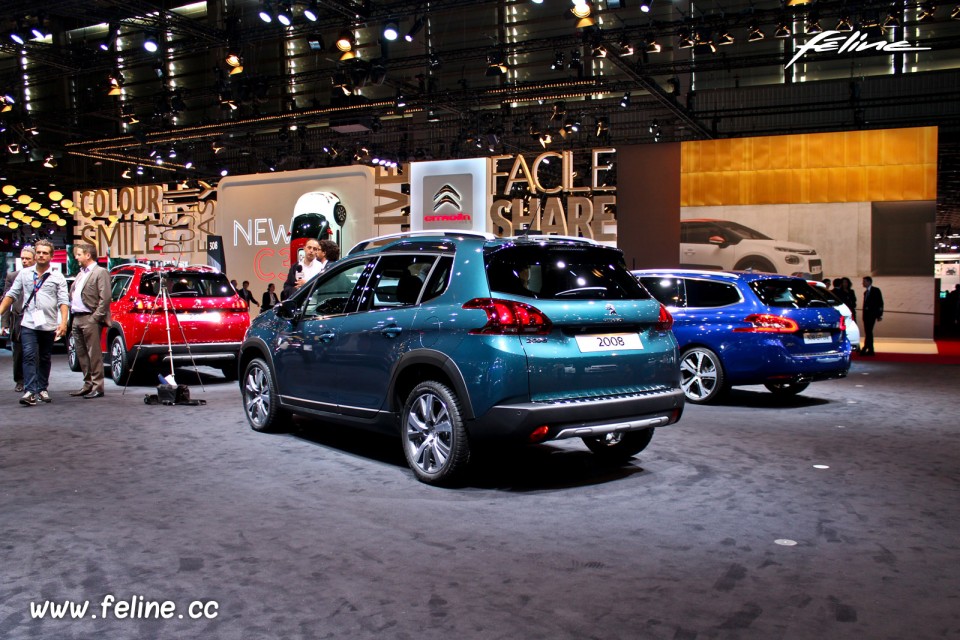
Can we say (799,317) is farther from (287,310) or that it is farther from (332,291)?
(287,310)

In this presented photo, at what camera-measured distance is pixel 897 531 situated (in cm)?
434

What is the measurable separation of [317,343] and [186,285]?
16.8ft

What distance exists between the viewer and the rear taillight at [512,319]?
4.79 m

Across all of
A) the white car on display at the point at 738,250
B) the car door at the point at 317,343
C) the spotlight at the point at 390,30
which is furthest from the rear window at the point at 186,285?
the white car on display at the point at 738,250

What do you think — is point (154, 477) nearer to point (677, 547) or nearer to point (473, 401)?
point (473, 401)

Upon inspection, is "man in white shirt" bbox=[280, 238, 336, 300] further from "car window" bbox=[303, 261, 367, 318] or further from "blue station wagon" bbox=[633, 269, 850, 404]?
"blue station wagon" bbox=[633, 269, 850, 404]

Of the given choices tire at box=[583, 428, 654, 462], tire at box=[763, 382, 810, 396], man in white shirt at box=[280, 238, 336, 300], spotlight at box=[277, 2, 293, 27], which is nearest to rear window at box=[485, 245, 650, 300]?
tire at box=[583, 428, 654, 462]

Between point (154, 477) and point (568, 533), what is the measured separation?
9.78 ft

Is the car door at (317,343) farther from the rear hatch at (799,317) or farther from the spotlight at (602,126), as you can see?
the spotlight at (602,126)

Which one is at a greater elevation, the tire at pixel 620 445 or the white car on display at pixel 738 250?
the white car on display at pixel 738 250

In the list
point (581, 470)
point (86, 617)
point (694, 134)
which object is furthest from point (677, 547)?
point (694, 134)

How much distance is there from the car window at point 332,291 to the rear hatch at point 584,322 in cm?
161

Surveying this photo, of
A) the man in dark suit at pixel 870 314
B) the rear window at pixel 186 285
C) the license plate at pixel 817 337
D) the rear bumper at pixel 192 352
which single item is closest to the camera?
the license plate at pixel 817 337

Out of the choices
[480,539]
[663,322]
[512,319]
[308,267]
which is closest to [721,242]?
[308,267]
